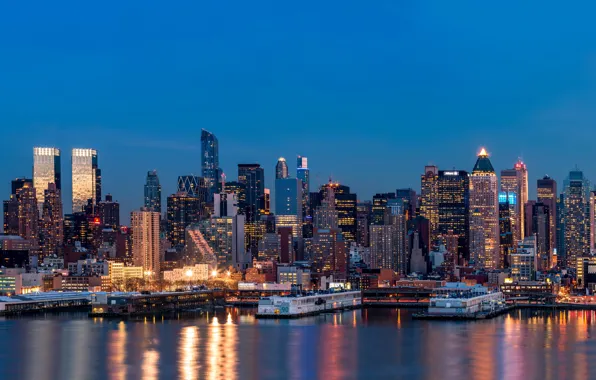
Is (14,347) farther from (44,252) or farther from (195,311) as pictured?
(44,252)

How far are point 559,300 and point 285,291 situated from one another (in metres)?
16.9

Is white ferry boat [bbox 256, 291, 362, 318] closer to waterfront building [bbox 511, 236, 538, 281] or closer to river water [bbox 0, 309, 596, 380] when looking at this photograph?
river water [bbox 0, 309, 596, 380]

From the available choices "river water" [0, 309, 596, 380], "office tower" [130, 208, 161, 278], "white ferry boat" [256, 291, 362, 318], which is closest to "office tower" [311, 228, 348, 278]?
"office tower" [130, 208, 161, 278]

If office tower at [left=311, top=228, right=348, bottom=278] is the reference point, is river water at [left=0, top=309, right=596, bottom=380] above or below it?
below

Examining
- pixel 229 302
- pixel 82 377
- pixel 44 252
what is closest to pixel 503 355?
pixel 82 377

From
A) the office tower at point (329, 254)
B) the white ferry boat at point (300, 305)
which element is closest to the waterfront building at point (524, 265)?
the office tower at point (329, 254)

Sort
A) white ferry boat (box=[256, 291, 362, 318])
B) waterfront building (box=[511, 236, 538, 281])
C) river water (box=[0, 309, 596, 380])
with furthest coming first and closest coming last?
1. waterfront building (box=[511, 236, 538, 281])
2. white ferry boat (box=[256, 291, 362, 318])
3. river water (box=[0, 309, 596, 380])

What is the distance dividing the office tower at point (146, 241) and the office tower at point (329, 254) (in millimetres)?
13424

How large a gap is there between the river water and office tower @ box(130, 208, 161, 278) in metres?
43.5

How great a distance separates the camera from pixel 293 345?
135 ft

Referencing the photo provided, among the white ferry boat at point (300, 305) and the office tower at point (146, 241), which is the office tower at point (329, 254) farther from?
the white ferry boat at point (300, 305)

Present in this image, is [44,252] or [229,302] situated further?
[44,252]

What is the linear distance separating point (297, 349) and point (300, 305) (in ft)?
63.8

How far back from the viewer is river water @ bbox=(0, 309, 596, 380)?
33406 mm
